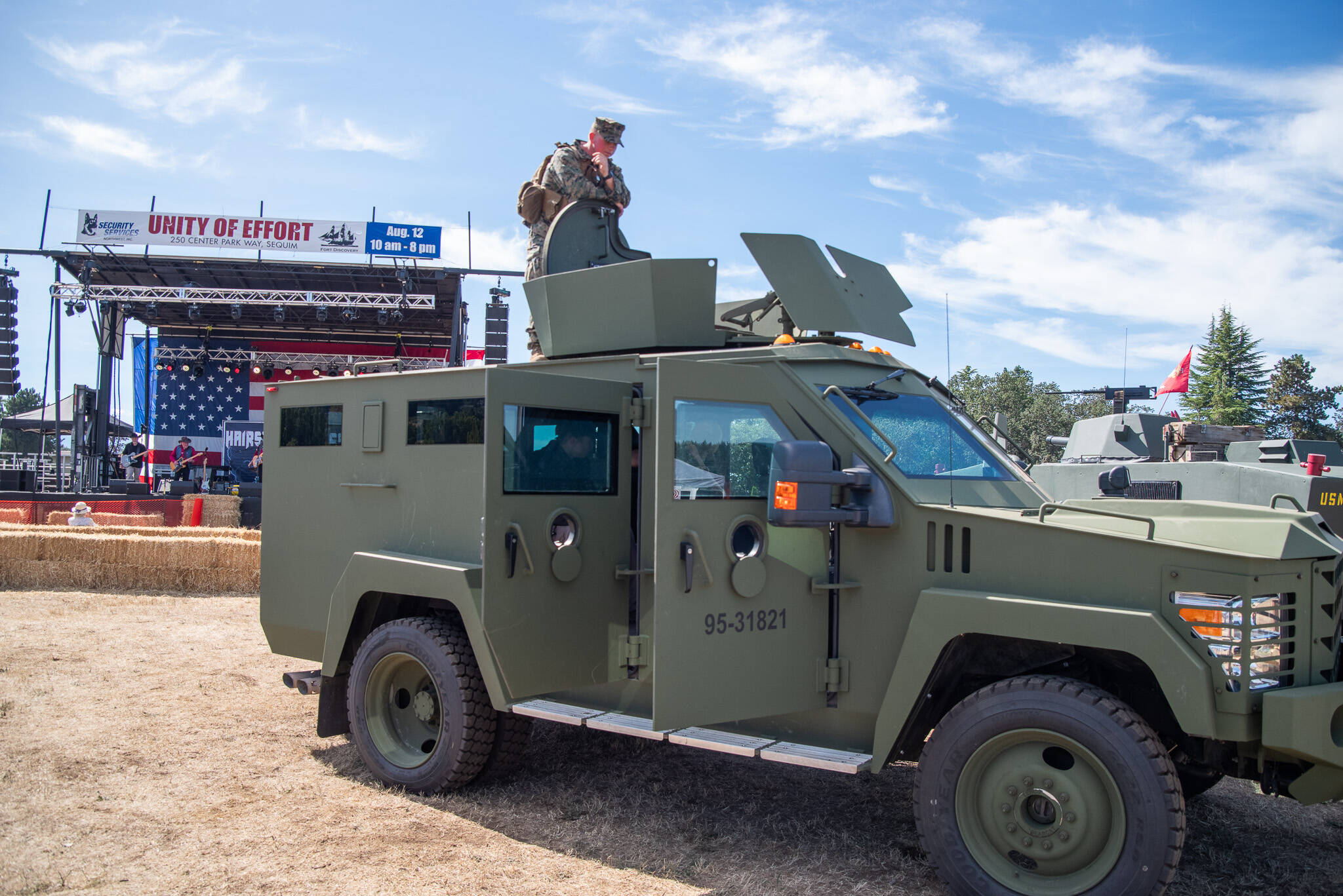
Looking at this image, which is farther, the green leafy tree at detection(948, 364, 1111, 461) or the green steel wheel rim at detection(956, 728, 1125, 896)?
the green leafy tree at detection(948, 364, 1111, 461)

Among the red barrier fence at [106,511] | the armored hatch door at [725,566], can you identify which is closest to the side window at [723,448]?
the armored hatch door at [725,566]

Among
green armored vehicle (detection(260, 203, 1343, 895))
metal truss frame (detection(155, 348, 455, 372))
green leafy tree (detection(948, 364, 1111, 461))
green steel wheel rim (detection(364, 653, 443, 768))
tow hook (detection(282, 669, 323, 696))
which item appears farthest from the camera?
green leafy tree (detection(948, 364, 1111, 461))

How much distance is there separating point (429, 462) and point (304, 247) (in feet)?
78.4

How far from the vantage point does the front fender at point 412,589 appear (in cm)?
506

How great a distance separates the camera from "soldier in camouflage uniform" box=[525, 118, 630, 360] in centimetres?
691

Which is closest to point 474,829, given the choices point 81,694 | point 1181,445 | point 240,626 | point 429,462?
point 429,462

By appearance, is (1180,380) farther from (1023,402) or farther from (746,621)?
(1023,402)

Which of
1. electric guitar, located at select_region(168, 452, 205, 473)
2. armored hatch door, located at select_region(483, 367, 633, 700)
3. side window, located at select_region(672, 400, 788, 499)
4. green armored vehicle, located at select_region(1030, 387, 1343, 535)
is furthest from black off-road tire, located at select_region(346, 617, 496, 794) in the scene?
electric guitar, located at select_region(168, 452, 205, 473)

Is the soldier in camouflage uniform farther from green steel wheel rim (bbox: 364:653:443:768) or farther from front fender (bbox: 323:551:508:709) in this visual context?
green steel wheel rim (bbox: 364:653:443:768)

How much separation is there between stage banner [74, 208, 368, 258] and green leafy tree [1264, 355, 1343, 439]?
42.9 meters

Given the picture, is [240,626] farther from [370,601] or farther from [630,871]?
[630,871]

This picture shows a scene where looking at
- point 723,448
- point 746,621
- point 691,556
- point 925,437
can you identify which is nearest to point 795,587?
point 746,621

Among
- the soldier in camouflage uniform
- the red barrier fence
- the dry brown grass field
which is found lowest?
the dry brown grass field

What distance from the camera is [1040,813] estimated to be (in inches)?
154
